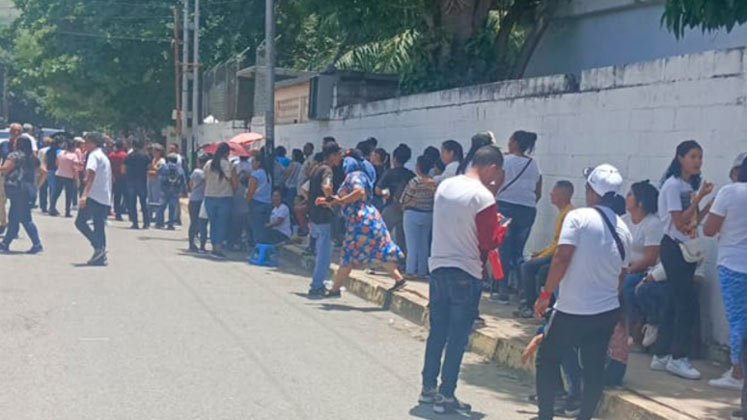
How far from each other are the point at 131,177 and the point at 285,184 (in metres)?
4.37

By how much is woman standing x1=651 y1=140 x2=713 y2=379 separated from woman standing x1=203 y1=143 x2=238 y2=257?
367 inches

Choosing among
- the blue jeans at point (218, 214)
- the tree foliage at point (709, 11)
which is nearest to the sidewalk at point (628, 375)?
the tree foliage at point (709, 11)

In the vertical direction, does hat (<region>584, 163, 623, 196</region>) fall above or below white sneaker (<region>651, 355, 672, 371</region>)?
above

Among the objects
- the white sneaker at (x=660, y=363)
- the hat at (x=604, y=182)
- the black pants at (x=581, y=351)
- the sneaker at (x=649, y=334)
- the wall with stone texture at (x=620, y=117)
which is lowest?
the white sneaker at (x=660, y=363)

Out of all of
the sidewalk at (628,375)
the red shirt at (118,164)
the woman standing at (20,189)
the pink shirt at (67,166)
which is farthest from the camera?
the pink shirt at (67,166)

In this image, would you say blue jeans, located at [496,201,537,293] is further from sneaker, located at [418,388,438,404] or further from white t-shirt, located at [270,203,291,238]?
white t-shirt, located at [270,203,291,238]

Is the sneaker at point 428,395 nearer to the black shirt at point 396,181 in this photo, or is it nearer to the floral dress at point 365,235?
the floral dress at point 365,235

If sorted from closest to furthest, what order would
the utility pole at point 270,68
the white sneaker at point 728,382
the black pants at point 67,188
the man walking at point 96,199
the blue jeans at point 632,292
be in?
the white sneaker at point 728,382
the blue jeans at point 632,292
the man walking at point 96,199
the utility pole at point 270,68
the black pants at point 67,188

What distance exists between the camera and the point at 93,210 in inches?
556

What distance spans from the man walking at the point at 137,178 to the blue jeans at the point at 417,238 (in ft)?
30.6

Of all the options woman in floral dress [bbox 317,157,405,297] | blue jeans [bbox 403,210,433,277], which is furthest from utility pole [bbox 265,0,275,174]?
woman in floral dress [bbox 317,157,405,297]

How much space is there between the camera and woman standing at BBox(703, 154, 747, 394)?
731 centimetres

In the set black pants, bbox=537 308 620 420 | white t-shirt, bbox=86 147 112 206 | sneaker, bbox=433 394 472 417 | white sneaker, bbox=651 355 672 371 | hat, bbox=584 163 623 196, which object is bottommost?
sneaker, bbox=433 394 472 417

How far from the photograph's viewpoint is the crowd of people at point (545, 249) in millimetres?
6535
